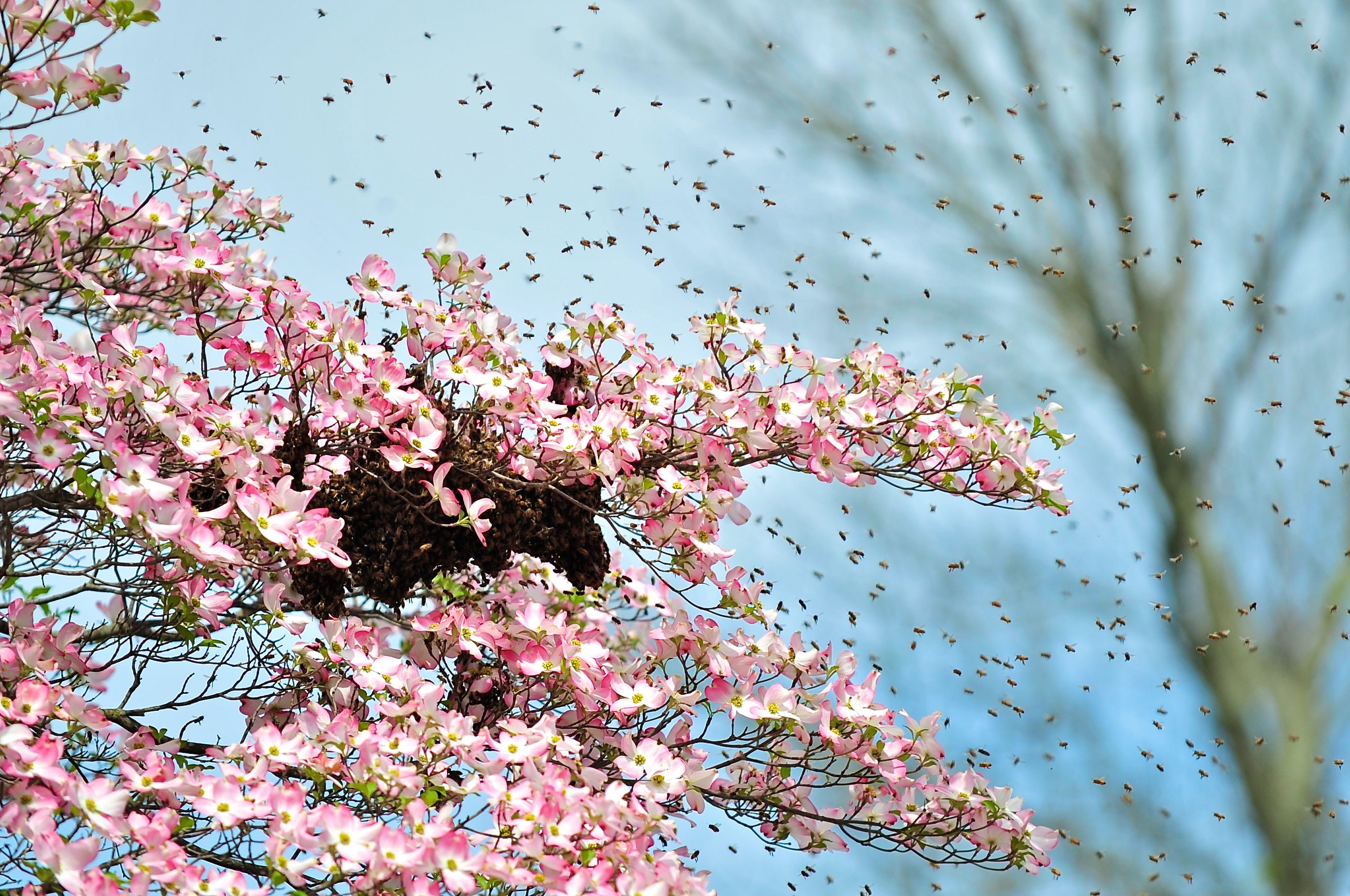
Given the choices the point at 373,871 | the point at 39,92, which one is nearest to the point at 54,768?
the point at 373,871

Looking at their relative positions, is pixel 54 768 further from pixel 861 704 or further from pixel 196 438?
pixel 861 704

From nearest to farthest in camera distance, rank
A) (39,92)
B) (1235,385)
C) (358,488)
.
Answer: (39,92) → (358,488) → (1235,385)

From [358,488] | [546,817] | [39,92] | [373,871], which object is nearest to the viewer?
[373,871]

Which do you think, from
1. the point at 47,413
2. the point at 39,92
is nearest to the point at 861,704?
the point at 47,413

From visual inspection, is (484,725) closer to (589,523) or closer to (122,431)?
(589,523)

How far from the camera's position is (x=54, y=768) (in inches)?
74.5

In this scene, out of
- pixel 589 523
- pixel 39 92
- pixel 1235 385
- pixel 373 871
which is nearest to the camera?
pixel 373 871

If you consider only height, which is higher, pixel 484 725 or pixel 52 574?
pixel 52 574

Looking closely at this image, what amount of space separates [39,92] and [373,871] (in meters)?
1.56

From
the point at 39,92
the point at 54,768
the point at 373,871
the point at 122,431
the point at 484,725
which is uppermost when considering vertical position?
the point at 39,92

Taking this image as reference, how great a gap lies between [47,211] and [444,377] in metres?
1.02

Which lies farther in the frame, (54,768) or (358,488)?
(358,488)

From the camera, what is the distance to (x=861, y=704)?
7.93 feet

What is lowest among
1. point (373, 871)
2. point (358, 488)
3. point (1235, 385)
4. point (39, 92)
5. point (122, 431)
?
point (373, 871)
